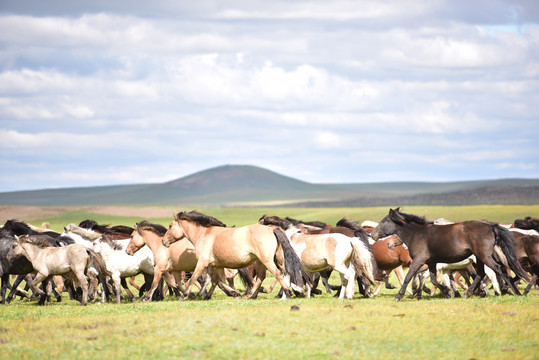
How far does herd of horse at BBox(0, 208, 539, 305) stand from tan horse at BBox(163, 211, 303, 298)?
0.02 m

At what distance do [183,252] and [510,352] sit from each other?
377 inches

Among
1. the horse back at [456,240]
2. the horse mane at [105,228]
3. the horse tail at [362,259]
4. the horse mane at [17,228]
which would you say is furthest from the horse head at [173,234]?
the horse back at [456,240]

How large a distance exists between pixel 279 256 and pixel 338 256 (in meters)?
1.39

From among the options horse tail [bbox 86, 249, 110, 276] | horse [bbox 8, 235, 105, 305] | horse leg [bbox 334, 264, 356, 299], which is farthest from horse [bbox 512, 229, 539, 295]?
horse [bbox 8, 235, 105, 305]

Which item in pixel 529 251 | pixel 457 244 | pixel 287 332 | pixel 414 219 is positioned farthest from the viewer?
pixel 529 251

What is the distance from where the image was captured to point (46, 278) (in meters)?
16.7

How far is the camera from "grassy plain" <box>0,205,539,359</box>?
9844mm

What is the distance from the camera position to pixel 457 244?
15219 mm

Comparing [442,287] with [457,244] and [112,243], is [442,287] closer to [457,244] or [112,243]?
[457,244]

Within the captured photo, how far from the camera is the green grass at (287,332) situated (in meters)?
9.84

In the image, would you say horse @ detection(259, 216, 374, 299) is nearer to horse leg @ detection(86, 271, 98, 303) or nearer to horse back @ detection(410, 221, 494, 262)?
horse back @ detection(410, 221, 494, 262)

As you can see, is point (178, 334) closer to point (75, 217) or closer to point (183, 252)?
point (183, 252)

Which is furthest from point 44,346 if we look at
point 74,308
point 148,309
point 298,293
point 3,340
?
point 298,293

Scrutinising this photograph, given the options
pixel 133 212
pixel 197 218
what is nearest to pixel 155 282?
pixel 197 218
